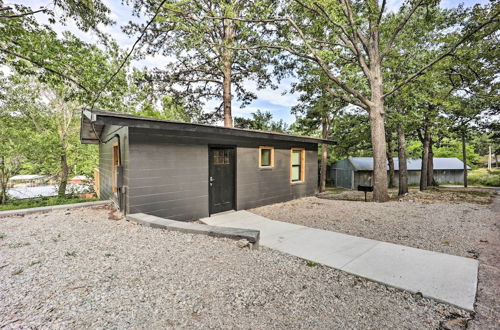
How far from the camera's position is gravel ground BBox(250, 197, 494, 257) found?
385 cm

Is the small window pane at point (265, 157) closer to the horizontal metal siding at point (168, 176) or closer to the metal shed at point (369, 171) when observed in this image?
the horizontal metal siding at point (168, 176)

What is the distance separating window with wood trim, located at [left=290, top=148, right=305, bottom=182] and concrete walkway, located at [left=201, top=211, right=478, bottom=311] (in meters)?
4.21

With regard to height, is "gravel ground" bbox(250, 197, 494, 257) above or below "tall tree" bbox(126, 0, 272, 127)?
below

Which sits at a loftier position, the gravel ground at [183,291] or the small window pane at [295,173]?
the small window pane at [295,173]

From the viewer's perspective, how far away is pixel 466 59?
6.61m

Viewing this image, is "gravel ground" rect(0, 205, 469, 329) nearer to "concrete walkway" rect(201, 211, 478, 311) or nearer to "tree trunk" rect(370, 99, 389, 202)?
"concrete walkway" rect(201, 211, 478, 311)

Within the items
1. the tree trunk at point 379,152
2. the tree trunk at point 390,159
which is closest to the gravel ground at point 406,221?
the tree trunk at point 379,152

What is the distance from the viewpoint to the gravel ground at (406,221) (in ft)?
12.6

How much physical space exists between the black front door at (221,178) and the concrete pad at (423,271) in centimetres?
387

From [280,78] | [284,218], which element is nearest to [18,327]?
[284,218]

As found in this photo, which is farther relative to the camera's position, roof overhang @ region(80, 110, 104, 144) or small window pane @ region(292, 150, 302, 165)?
small window pane @ region(292, 150, 302, 165)

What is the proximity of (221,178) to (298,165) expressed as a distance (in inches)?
155

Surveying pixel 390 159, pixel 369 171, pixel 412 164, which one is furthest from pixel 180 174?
pixel 412 164

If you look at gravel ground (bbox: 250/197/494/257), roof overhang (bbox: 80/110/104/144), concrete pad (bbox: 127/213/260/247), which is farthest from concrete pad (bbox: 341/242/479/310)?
roof overhang (bbox: 80/110/104/144)
